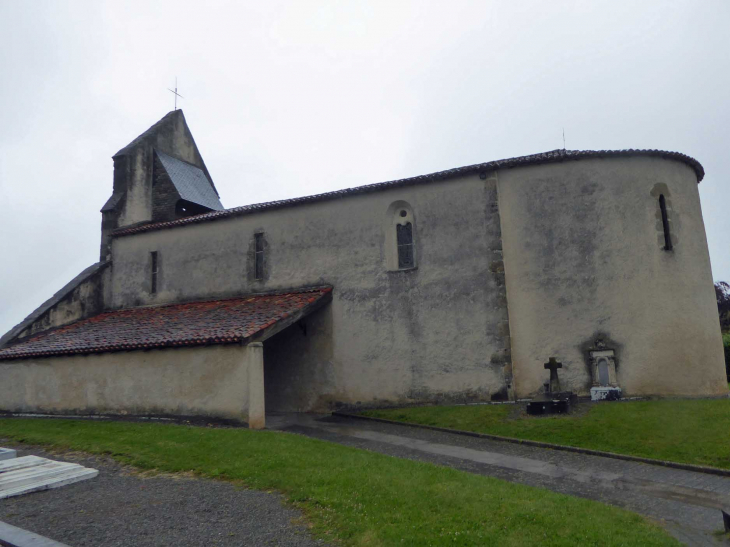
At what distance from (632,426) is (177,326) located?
11.6 meters

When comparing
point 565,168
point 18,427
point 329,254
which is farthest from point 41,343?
point 565,168

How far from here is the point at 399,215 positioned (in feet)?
55.0

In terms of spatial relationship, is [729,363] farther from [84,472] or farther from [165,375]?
[84,472]

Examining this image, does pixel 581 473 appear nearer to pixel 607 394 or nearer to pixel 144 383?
pixel 607 394

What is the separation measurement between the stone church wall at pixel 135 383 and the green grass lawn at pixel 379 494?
1.71 meters

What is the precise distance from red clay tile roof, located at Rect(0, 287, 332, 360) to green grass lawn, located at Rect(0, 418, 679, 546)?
119 inches

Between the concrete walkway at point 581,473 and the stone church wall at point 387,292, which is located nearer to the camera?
the concrete walkway at point 581,473

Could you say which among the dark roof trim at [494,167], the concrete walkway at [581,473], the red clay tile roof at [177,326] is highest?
the dark roof trim at [494,167]

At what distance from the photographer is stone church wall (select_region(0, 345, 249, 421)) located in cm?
1320

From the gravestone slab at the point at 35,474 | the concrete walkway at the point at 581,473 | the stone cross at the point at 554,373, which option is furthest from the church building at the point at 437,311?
the gravestone slab at the point at 35,474

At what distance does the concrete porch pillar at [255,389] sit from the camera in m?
12.8

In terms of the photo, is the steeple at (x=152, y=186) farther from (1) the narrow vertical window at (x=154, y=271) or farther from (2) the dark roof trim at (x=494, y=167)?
(2) the dark roof trim at (x=494, y=167)

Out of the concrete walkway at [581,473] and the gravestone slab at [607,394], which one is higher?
the gravestone slab at [607,394]

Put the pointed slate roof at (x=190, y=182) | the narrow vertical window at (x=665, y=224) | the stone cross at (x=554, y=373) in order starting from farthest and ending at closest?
1. the pointed slate roof at (x=190, y=182)
2. the narrow vertical window at (x=665, y=224)
3. the stone cross at (x=554, y=373)
